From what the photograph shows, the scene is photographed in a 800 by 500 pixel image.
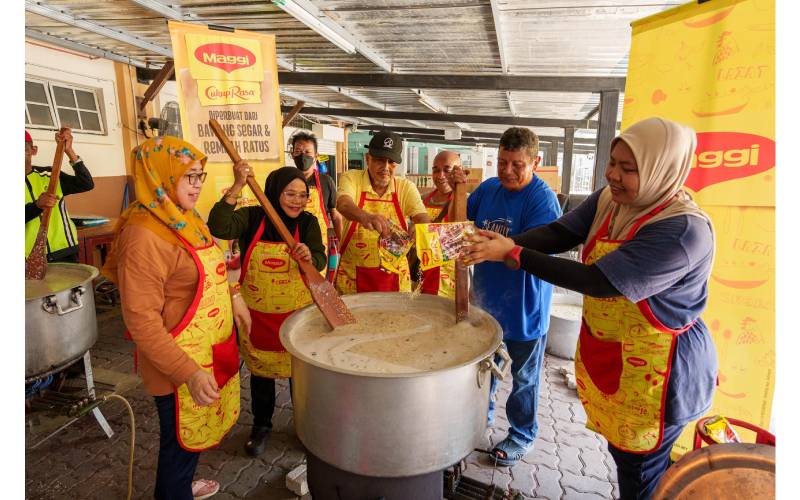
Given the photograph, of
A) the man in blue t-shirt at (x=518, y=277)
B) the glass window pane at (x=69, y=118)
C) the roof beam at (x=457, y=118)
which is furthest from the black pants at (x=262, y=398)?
the roof beam at (x=457, y=118)

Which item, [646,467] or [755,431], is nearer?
[755,431]

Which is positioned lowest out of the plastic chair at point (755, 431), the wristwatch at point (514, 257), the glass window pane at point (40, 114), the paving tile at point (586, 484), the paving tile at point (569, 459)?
the paving tile at point (586, 484)

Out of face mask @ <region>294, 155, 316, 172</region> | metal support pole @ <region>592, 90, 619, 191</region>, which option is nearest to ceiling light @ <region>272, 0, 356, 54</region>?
face mask @ <region>294, 155, 316, 172</region>

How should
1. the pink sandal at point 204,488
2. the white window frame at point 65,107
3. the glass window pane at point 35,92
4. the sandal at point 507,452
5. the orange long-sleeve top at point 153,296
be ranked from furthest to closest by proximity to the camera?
the white window frame at point 65,107, the glass window pane at point 35,92, the sandal at point 507,452, the pink sandal at point 204,488, the orange long-sleeve top at point 153,296

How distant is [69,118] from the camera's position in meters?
5.70

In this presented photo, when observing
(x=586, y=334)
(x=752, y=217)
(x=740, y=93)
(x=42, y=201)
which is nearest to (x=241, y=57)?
(x=42, y=201)

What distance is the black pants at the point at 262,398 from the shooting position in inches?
100.0

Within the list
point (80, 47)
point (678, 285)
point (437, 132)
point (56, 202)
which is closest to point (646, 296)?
point (678, 285)

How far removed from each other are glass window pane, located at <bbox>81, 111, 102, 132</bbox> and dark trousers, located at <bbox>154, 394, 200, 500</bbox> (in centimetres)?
604

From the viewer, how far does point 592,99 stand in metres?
7.43

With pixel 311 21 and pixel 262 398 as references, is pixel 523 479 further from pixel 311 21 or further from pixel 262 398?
pixel 311 21

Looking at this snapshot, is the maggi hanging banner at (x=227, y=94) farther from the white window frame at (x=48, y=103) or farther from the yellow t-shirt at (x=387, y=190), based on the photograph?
the white window frame at (x=48, y=103)

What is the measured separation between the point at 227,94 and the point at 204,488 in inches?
92.9

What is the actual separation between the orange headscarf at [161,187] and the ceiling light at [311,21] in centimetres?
214
